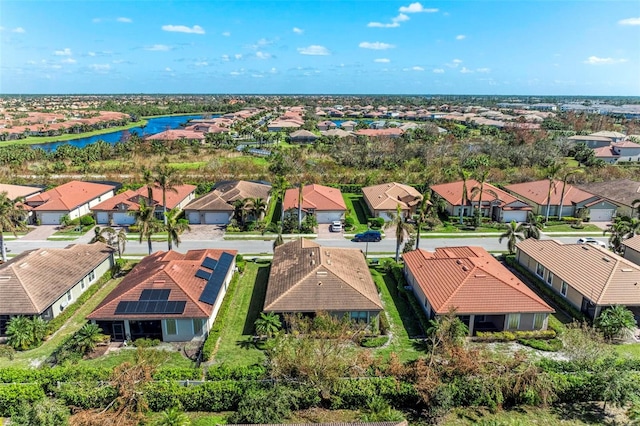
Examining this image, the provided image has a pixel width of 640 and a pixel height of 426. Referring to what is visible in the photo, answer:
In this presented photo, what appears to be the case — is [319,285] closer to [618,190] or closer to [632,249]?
[632,249]

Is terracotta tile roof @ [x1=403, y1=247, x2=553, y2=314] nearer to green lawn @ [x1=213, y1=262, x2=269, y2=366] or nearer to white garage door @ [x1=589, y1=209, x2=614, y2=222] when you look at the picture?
green lawn @ [x1=213, y1=262, x2=269, y2=366]

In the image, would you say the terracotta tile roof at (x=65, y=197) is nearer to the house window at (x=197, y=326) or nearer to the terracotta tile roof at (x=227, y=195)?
the terracotta tile roof at (x=227, y=195)

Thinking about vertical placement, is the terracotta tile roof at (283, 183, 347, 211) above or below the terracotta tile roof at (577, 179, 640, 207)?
below

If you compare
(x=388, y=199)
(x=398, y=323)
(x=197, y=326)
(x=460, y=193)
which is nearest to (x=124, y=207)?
(x=197, y=326)

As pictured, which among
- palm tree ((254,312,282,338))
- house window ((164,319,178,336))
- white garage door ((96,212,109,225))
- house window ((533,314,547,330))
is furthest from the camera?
white garage door ((96,212,109,225))

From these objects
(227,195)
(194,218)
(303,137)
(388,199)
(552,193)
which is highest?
(303,137)

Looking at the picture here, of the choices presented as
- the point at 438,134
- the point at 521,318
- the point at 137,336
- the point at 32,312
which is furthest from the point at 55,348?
the point at 438,134

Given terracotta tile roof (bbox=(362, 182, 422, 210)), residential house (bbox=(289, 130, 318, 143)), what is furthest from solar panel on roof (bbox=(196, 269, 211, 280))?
residential house (bbox=(289, 130, 318, 143))
